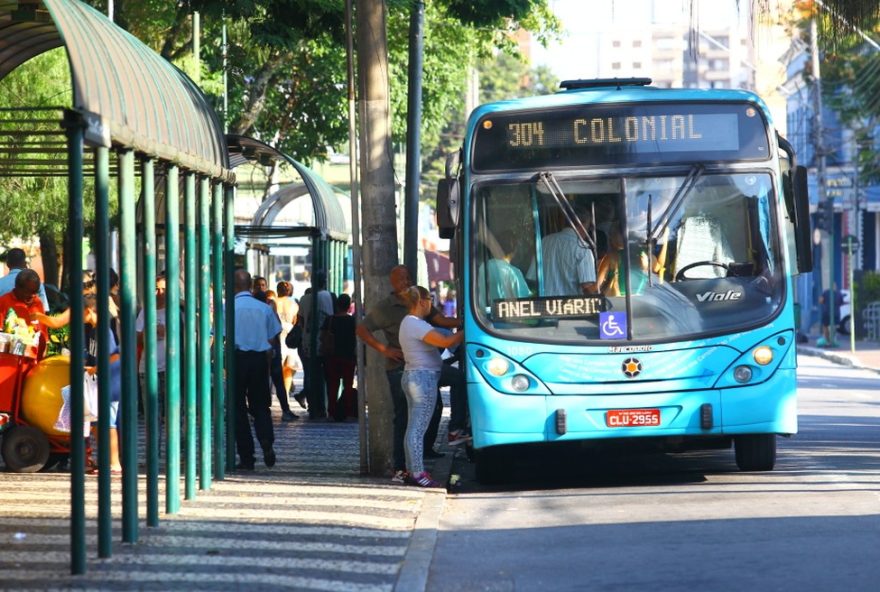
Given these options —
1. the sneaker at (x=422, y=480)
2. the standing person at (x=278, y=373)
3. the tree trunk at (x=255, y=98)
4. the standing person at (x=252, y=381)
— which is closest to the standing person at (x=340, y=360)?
the standing person at (x=278, y=373)

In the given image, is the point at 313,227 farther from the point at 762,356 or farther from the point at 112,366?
the point at 762,356

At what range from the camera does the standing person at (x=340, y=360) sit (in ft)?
66.3

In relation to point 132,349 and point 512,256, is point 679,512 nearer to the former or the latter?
point 512,256

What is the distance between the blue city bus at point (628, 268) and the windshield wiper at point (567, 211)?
0.4 inches

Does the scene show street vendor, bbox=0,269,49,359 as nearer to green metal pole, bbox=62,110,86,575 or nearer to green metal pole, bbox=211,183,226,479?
green metal pole, bbox=211,183,226,479

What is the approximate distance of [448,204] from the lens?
12.4 m

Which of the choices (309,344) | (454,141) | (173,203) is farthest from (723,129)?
(454,141)

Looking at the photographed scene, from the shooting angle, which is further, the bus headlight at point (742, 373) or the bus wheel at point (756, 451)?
the bus wheel at point (756, 451)

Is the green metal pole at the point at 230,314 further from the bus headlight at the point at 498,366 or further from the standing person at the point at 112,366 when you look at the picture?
the bus headlight at the point at 498,366

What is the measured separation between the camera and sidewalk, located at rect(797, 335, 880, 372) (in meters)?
34.8

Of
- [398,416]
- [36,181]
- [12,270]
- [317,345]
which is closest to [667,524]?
[398,416]

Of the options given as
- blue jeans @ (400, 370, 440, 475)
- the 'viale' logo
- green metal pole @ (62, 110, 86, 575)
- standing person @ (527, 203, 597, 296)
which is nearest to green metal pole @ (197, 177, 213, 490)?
blue jeans @ (400, 370, 440, 475)

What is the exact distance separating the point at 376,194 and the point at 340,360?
6.65 meters

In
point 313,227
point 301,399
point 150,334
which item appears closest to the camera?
point 150,334
